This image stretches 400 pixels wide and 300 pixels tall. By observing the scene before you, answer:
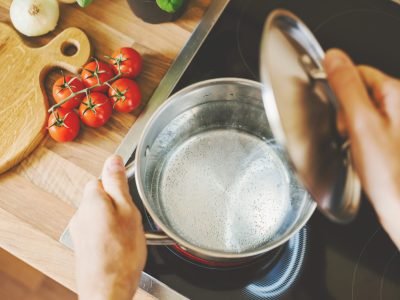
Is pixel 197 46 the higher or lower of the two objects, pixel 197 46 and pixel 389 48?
the lower

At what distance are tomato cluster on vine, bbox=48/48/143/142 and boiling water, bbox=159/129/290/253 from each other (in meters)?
0.12

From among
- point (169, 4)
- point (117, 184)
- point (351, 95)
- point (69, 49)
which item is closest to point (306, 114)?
point (351, 95)

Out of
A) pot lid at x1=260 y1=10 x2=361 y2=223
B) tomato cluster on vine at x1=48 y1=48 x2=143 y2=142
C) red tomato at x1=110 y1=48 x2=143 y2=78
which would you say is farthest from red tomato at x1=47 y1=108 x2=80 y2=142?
pot lid at x1=260 y1=10 x2=361 y2=223

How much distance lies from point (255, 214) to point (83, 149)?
0.28 meters

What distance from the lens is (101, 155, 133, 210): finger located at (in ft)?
1.90

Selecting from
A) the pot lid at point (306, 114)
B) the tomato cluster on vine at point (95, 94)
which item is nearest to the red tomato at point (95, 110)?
the tomato cluster on vine at point (95, 94)

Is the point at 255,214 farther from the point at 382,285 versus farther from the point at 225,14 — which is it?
the point at 225,14

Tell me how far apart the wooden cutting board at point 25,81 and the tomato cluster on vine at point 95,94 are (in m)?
0.02

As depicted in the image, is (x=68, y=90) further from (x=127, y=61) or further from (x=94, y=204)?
(x=94, y=204)

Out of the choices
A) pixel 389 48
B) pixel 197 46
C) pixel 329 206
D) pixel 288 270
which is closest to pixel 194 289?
pixel 288 270

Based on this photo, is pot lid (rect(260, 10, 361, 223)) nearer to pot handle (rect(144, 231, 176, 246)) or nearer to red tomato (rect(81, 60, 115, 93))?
pot handle (rect(144, 231, 176, 246))

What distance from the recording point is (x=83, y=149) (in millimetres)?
756

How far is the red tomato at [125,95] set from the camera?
0.73m

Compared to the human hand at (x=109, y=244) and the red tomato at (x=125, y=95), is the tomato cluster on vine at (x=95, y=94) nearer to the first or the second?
the red tomato at (x=125, y=95)
